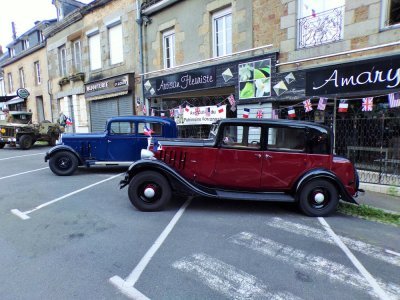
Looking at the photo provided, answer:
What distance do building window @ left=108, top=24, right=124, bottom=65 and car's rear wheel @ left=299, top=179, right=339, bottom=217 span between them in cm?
1208

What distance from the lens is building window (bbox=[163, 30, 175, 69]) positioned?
11.8 meters

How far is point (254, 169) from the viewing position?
493cm

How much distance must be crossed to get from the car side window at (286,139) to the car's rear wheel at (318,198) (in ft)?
2.26

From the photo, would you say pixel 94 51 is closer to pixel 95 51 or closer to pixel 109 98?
pixel 95 51

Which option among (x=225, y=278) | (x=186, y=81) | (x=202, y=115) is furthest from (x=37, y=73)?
(x=225, y=278)

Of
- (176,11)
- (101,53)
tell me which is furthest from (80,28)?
(176,11)

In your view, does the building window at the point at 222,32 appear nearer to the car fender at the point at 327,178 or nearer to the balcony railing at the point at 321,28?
the balcony railing at the point at 321,28

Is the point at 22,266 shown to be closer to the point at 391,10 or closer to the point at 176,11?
the point at 391,10

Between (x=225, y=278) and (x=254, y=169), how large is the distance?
238cm

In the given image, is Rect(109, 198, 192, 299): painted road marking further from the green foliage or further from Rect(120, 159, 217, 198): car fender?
the green foliage

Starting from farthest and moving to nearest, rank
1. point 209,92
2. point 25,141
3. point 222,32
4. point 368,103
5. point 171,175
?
point 25,141 → point 209,92 → point 222,32 → point 368,103 → point 171,175

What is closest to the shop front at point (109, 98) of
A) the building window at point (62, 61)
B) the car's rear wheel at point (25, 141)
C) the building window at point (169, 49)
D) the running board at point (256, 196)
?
the building window at point (169, 49)

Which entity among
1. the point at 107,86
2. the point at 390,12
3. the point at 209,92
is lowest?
the point at 209,92

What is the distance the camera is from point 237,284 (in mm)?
2807
